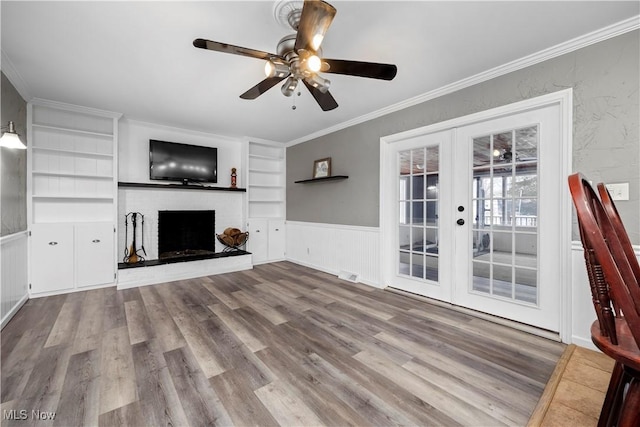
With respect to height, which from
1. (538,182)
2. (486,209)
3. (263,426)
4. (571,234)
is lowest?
(263,426)

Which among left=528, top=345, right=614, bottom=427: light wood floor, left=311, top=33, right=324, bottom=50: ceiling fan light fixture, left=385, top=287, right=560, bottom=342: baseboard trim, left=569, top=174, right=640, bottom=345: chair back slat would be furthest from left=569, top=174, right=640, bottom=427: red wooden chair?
left=385, top=287, right=560, bottom=342: baseboard trim

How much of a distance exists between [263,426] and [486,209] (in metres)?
2.70

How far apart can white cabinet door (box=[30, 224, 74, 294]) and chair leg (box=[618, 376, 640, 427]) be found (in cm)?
502

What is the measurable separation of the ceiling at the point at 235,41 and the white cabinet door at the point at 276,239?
8.82 ft

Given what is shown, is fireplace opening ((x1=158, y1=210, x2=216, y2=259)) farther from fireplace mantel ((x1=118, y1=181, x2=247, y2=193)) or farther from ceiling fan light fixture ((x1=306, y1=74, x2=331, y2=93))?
ceiling fan light fixture ((x1=306, y1=74, x2=331, y2=93))

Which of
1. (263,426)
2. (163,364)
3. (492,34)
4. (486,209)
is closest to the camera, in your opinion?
(263,426)

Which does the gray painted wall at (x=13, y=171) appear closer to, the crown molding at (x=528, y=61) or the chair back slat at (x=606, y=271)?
the crown molding at (x=528, y=61)

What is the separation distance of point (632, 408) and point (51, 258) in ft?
16.7

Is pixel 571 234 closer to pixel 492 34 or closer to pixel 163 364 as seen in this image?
pixel 492 34

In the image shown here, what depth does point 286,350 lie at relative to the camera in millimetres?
2146

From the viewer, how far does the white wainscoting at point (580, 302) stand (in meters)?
Result: 2.15

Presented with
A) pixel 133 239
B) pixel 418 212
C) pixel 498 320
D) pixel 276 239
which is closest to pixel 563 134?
pixel 418 212

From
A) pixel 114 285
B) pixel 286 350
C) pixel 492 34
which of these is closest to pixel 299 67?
pixel 492 34

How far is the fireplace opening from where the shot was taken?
4.41 m
